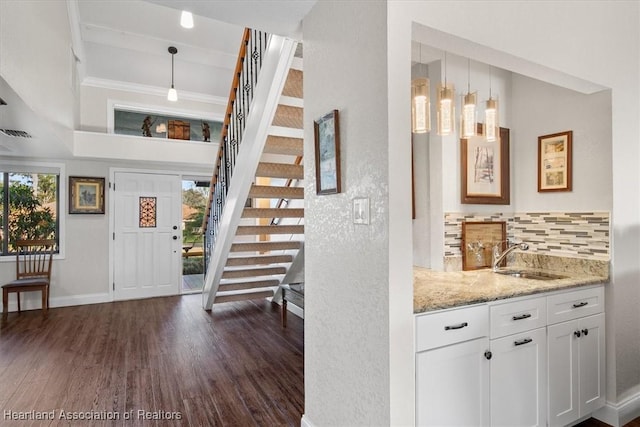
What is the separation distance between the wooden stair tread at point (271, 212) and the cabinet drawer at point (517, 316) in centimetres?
241

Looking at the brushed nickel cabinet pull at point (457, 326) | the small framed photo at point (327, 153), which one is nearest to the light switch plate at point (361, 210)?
the small framed photo at point (327, 153)

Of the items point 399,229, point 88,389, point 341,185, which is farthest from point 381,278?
point 88,389

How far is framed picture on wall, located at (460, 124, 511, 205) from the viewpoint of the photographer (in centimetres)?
264

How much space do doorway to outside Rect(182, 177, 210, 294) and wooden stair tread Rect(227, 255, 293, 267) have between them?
3598mm

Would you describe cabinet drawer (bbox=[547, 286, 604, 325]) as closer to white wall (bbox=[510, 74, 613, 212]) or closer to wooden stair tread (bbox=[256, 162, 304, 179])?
white wall (bbox=[510, 74, 613, 212])

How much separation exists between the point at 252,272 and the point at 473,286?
328 centimetres

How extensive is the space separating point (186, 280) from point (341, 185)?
6939 mm

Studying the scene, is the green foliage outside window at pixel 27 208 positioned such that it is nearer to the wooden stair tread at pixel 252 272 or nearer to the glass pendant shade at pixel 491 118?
the wooden stair tread at pixel 252 272

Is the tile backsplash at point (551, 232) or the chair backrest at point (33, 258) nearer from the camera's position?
the tile backsplash at point (551, 232)

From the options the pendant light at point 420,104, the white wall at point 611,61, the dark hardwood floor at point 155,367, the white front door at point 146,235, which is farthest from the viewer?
the white front door at point 146,235

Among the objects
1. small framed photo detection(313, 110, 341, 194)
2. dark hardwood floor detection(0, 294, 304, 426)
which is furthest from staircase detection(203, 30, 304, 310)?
small framed photo detection(313, 110, 341, 194)

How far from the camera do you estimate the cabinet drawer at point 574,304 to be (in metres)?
1.99

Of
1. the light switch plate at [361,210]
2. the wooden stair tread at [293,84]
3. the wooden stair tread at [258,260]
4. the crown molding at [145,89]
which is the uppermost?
the crown molding at [145,89]

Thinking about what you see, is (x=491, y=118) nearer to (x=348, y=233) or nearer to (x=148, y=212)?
(x=348, y=233)
